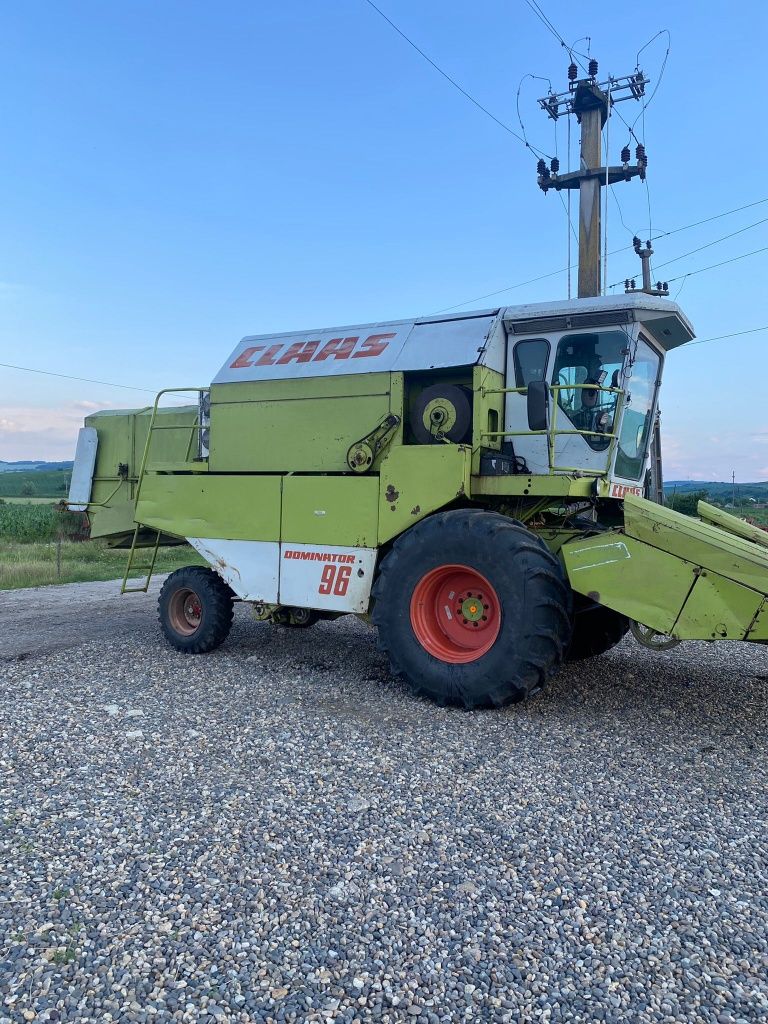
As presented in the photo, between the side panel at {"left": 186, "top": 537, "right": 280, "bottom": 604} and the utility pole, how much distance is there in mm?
11055

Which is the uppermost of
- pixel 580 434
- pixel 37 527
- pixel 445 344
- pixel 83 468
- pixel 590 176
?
pixel 590 176

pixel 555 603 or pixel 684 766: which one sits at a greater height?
pixel 555 603

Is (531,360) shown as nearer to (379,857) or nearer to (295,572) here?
(295,572)

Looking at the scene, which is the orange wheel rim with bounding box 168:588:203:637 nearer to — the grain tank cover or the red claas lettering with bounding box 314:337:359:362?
the grain tank cover

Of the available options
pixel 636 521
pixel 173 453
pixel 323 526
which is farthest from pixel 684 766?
pixel 173 453

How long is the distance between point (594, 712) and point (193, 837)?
3.54 metres

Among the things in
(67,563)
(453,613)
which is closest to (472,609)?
(453,613)

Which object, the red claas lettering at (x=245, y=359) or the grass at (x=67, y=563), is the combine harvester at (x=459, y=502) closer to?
the red claas lettering at (x=245, y=359)

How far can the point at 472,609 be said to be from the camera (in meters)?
6.33

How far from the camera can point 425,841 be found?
3863mm

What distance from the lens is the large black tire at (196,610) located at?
26.5 ft

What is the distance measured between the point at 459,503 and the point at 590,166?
13.0 m

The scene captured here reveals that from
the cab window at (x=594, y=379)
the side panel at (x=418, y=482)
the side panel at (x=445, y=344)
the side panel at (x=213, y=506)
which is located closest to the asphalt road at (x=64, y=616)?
the side panel at (x=213, y=506)

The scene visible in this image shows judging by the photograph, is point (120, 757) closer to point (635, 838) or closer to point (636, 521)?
point (635, 838)
